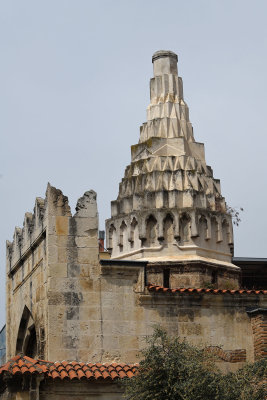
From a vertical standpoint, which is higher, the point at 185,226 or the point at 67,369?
the point at 185,226

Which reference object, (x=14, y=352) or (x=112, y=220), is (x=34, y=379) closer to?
(x=14, y=352)

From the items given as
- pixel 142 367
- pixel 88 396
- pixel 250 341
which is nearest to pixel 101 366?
pixel 88 396

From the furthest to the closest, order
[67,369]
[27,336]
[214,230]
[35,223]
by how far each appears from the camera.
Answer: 1. [214,230]
2. [27,336]
3. [35,223]
4. [67,369]

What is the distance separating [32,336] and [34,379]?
5.29m

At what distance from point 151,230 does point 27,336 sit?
15.6 feet

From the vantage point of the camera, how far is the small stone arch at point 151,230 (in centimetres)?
2723

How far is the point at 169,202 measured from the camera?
89.9 feet

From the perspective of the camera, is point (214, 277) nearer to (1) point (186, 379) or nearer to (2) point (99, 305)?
(2) point (99, 305)

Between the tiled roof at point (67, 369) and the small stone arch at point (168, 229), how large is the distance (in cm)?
525

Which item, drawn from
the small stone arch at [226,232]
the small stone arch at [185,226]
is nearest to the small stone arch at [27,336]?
the small stone arch at [185,226]

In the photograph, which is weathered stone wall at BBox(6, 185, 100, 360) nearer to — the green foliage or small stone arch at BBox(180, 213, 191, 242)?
the green foliage

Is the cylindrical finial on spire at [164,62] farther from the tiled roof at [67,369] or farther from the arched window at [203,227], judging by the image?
the tiled roof at [67,369]

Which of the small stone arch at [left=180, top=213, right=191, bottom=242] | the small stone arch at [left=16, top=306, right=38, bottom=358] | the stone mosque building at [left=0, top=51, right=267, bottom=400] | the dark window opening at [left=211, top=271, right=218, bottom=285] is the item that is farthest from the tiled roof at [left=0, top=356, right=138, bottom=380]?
the small stone arch at [left=180, top=213, right=191, bottom=242]

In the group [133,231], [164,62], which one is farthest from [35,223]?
[164,62]
